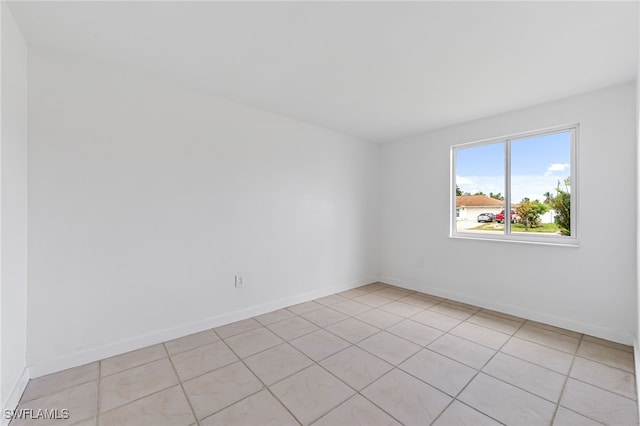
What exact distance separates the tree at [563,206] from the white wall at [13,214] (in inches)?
176

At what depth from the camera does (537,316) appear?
2.91m

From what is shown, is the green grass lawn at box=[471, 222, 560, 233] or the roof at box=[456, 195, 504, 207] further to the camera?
the roof at box=[456, 195, 504, 207]

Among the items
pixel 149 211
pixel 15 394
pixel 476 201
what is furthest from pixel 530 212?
pixel 15 394

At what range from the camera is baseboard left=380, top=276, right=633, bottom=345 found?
246 centimetres

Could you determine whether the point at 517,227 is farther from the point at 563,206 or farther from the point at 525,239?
the point at 563,206

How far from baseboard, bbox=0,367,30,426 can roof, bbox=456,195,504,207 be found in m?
4.42

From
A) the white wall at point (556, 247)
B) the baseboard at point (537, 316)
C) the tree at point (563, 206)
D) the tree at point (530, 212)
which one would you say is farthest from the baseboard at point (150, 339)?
the tree at point (563, 206)

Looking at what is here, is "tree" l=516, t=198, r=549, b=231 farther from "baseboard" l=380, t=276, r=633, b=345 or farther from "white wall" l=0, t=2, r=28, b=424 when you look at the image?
"white wall" l=0, t=2, r=28, b=424

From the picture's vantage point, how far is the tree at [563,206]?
2818mm

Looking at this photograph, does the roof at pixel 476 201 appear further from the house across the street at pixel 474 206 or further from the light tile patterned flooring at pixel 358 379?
the light tile patterned flooring at pixel 358 379

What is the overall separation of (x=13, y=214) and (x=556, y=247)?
14.5 ft

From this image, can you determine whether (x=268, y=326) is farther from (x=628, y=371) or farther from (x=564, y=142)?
(x=564, y=142)

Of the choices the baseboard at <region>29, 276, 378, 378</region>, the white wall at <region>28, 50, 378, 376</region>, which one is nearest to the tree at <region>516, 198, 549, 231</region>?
the white wall at <region>28, 50, 378, 376</region>

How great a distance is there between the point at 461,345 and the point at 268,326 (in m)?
1.81
